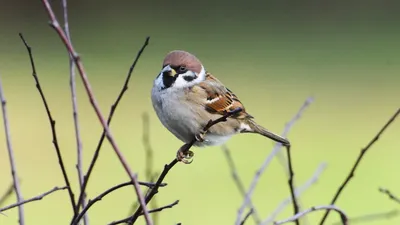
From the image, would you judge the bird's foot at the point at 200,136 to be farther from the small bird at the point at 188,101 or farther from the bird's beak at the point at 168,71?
the bird's beak at the point at 168,71

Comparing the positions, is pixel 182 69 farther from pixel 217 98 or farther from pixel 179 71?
pixel 217 98

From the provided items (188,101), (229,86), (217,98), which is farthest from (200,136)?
(229,86)

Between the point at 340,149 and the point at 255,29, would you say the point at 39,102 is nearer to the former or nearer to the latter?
the point at 340,149

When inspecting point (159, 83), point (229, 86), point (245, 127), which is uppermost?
point (159, 83)

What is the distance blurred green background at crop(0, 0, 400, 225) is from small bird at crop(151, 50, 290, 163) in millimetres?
3350

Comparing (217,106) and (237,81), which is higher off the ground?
(217,106)

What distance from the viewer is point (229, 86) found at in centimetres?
910

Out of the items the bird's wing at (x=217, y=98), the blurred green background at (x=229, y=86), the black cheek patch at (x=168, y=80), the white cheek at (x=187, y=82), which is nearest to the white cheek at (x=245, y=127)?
the bird's wing at (x=217, y=98)

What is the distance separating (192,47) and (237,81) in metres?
1.28

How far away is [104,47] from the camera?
1114 centimetres

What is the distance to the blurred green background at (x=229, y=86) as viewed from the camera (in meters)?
6.53

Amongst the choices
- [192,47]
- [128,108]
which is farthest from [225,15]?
[128,108]

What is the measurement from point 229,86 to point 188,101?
6.76 meters

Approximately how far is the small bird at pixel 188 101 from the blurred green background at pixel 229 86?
3350 millimetres
